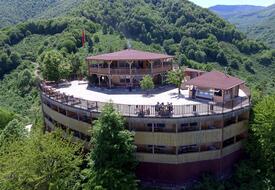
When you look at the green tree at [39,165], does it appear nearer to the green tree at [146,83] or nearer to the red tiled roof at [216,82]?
the green tree at [146,83]

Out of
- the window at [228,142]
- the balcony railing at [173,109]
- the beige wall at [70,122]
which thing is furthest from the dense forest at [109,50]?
the balcony railing at [173,109]

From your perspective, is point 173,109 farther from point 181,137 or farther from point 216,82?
point 216,82

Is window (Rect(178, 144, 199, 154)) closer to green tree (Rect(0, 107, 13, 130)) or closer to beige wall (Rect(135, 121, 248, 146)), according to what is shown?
beige wall (Rect(135, 121, 248, 146))

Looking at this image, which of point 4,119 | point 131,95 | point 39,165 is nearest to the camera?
point 39,165

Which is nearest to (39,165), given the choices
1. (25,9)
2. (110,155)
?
(110,155)

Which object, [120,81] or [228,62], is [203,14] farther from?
[120,81]

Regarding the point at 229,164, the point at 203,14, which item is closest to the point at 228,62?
the point at 203,14
